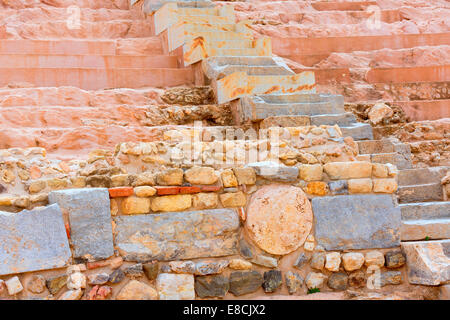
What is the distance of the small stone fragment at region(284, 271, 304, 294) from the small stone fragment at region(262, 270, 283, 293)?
52 millimetres

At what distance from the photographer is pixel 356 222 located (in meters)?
3.69

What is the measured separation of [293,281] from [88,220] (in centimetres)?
139

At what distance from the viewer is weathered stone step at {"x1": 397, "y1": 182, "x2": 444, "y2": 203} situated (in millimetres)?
4707

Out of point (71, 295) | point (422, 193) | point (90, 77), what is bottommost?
point (71, 295)

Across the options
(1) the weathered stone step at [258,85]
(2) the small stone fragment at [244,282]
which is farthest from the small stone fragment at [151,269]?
(1) the weathered stone step at [258,85]

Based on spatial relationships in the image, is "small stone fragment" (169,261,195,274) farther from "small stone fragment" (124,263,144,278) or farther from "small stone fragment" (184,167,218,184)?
"small stone fragment" (184,167,218,184)

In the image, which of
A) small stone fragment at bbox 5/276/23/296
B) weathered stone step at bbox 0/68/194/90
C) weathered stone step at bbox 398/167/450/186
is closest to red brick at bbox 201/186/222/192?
small stone fragment at bbox 5/276/23/296

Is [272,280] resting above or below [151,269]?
below

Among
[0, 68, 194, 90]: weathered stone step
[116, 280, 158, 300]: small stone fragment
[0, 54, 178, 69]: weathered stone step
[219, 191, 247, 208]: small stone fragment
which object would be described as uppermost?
[0, 54, 178, 69]: weathered stone step

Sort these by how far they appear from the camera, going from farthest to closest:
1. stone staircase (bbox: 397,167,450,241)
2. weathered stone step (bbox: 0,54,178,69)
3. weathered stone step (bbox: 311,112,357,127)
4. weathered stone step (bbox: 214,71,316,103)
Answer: weathered stone step (bbox: 0,54,178,69) < weathered stone step (bbox: 214,71,316,103) < weathered stone step (bbox: 311,112,357,127) < stone staircase (bbox: 397,167,450,241)

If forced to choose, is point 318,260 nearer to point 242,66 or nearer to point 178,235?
point 178,235

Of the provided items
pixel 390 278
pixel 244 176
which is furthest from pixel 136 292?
pixel 390 278
